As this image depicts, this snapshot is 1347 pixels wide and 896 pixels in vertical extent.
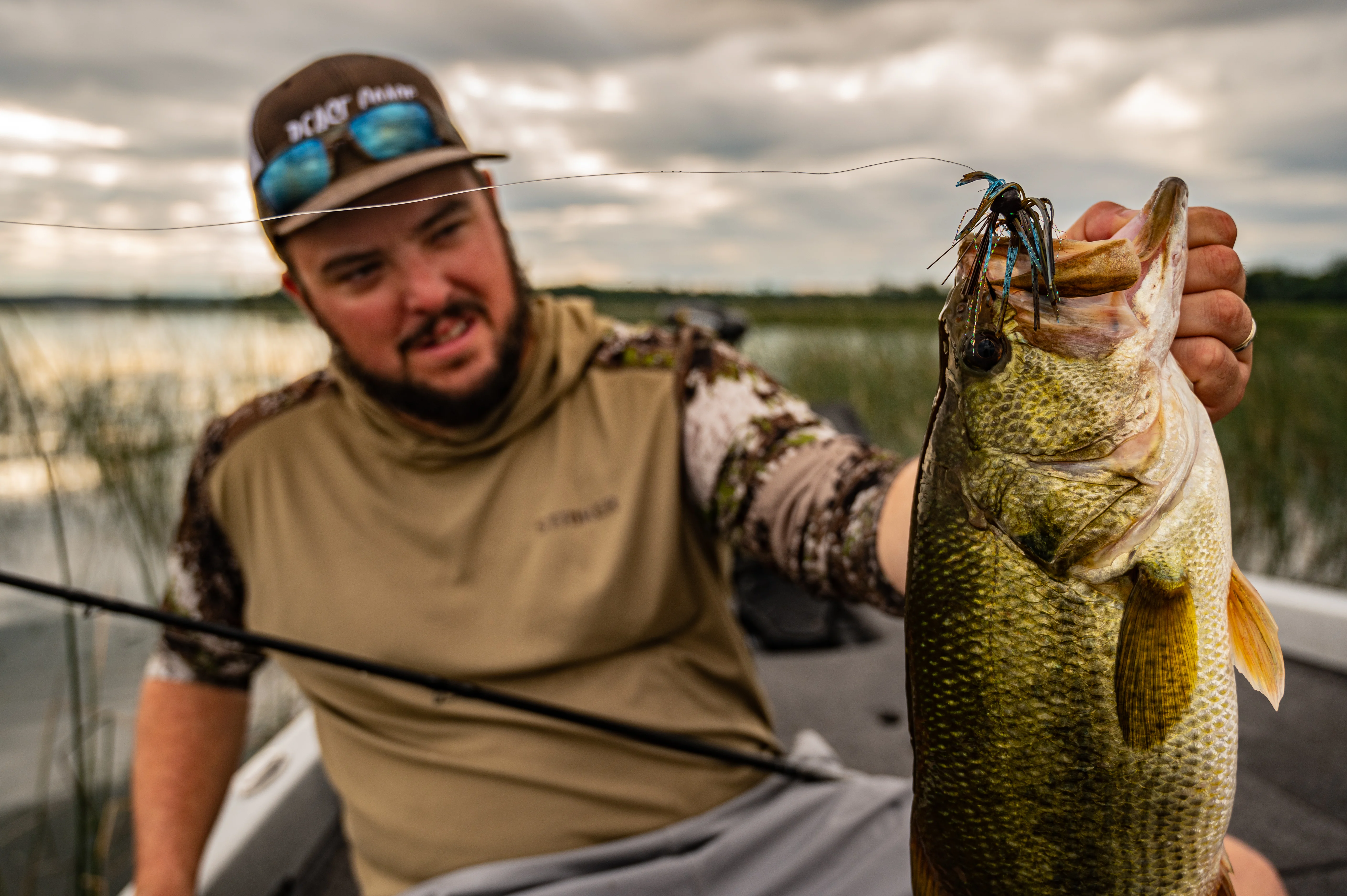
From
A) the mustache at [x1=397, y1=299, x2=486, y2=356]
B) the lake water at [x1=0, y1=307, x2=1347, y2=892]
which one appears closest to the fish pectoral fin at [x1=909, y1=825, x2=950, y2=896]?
the mustache at [x1=397, y1=299, x2=486, y2=356]

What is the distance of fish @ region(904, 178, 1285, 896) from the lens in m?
0.90

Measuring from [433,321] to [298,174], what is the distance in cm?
46

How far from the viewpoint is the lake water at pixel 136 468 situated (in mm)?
3729

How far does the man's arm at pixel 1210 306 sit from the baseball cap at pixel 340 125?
1301 mm

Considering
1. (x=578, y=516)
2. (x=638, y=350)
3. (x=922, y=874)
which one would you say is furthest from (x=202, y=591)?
(x=922, y=874)

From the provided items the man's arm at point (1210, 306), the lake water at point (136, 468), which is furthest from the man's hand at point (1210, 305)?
the lake water at point (136, 468)

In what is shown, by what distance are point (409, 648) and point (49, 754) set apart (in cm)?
224

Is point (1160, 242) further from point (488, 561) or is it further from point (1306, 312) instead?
point (1306, 312)

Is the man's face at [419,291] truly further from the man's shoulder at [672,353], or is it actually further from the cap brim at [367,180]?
the man's shoulder at [672,353]

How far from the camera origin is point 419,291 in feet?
5.94

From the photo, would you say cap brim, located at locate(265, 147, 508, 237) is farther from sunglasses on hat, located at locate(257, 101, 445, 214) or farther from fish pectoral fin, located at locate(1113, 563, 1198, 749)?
fish pectoral fin, located at locate(1113, 563, 1198, 749)

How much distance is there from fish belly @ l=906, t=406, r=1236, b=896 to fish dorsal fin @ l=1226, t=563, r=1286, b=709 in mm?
28

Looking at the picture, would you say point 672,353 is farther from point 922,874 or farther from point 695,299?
point 695,299

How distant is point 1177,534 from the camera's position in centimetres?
91
